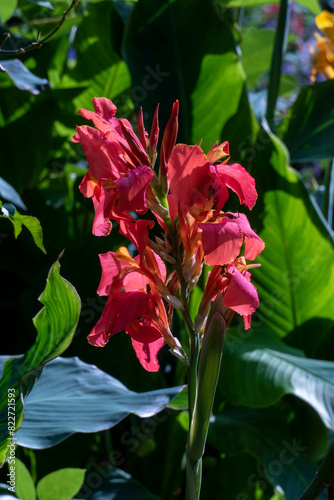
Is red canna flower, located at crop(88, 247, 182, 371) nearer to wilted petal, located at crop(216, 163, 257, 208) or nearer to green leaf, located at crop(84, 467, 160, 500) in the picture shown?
wilted petal, located at crop(216, 163, 257, 208)

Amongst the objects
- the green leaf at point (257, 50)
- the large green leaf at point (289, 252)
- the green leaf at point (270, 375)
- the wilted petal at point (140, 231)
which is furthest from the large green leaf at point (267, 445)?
the green leaf at point (257, 50)

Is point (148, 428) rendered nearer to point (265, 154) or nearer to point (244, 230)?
point (265, 154)

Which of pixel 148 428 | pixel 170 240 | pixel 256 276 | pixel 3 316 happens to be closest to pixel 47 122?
pixel 3 316

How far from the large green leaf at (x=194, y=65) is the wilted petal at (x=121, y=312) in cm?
64

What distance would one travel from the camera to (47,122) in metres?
1.09

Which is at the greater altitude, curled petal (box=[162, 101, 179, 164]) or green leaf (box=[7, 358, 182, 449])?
curled petal (box=[162, 101, 179, 164])

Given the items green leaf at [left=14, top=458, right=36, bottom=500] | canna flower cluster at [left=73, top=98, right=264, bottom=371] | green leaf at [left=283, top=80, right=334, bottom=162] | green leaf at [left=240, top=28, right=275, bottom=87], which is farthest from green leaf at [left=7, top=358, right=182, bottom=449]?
green leaf at [left=240, top=28, right=275, bottom=87]

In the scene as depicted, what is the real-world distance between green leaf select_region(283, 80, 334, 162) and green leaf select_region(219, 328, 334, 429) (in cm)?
38

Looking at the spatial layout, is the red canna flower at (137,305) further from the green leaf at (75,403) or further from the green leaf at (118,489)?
the green leaf at (118,489)

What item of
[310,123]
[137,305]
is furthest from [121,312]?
[310,123]

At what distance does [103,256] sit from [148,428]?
0.58 metres

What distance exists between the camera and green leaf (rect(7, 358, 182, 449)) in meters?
0.55

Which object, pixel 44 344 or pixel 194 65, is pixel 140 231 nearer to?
pixel 44 344

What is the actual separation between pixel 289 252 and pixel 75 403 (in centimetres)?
52
